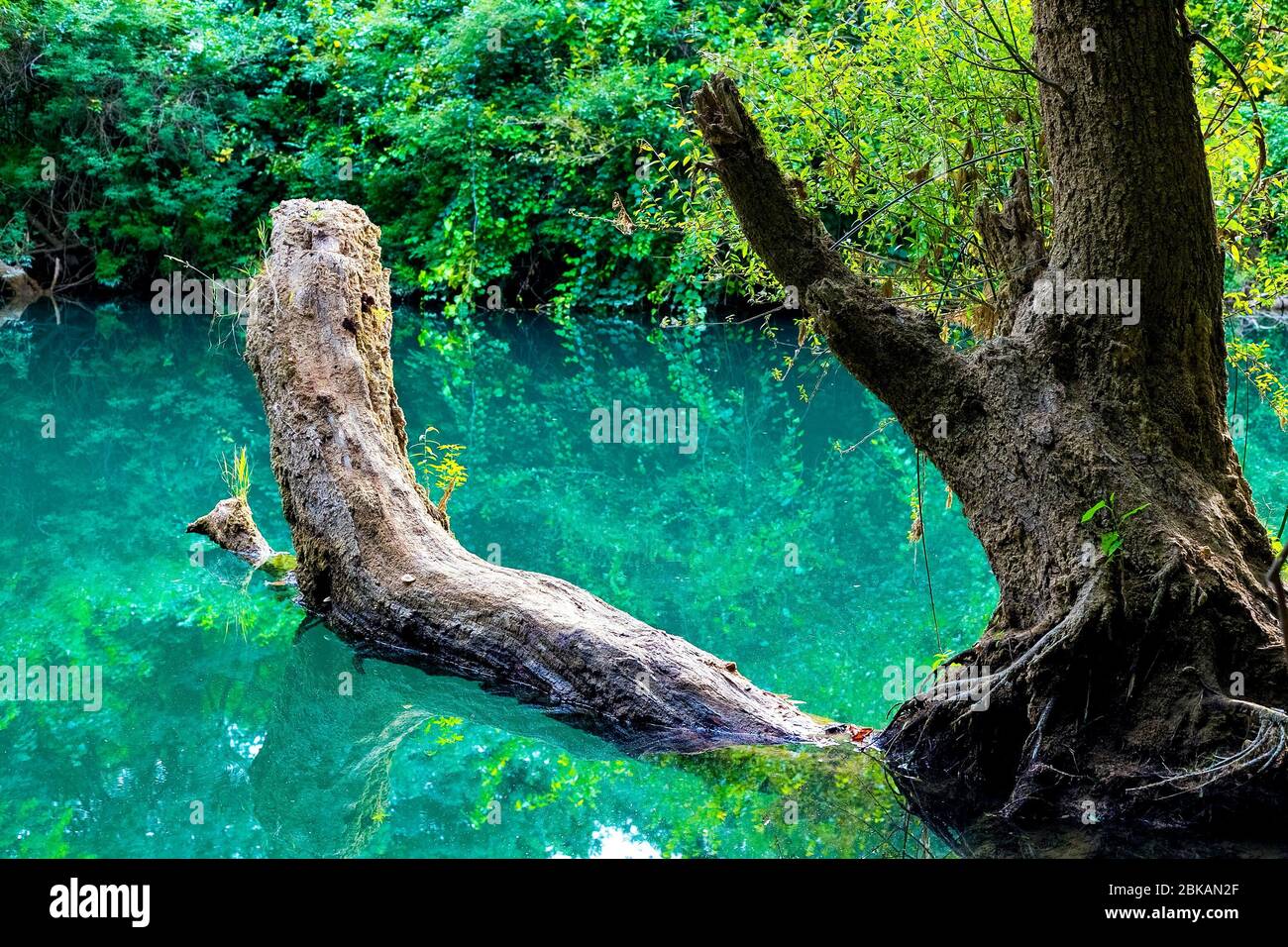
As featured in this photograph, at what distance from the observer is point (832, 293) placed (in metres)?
4.06

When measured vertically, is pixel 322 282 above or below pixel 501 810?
above

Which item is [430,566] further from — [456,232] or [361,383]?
[456,232]

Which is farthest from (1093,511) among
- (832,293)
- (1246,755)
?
(832,293)

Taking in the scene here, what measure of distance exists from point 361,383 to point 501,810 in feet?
9.20

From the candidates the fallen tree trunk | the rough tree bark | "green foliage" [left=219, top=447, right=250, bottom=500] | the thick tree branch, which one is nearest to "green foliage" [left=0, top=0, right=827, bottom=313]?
"green foliage" [left=219, top=447, right=250, bottom=500]

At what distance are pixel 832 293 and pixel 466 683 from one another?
2.35 m

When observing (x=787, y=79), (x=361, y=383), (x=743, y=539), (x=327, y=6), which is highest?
(x=327, y=6)

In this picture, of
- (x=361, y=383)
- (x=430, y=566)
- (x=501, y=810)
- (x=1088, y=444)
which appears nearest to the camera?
(x=1088, y=444)

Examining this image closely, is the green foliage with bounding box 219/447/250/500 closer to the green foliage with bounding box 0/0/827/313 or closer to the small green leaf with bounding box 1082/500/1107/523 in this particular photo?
the small green leaf with bounding box 1082/500/1107/523

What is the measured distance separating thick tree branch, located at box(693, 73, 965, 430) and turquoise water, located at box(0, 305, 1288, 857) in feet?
4.55

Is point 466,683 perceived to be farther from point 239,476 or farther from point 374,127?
point 374,127

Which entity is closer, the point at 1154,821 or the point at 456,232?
the point at 1154,821
